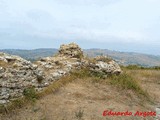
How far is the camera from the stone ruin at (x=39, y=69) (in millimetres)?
14790

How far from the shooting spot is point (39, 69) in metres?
17.4

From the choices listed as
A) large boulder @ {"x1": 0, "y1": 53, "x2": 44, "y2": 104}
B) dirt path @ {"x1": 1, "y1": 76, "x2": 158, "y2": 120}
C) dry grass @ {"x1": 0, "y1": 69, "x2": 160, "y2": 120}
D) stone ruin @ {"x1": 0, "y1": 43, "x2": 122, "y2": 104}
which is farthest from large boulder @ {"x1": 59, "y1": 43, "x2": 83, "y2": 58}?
large boulder @ {"x1": 0, "y1": 53, "x2": 44, "y2": 104}

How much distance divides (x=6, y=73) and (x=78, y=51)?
29.8ft

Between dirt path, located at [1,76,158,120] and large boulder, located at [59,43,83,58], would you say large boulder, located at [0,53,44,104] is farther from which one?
large boulder, located at [59,43,83,58]

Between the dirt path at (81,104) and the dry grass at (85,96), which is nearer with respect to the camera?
the dirt path at (81,104)

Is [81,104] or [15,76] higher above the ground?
[15,76]

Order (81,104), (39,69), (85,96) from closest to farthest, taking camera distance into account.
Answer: (81,104), (85,96), (39,69)

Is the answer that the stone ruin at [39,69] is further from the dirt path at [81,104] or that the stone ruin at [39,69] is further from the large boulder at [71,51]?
the dirt path at [81,104]

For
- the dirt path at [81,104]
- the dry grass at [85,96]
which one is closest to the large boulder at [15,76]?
the dry grass at [85,96]

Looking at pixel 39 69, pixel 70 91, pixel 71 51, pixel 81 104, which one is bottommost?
pixel 81 104

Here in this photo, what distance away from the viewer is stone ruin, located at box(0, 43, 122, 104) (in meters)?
14.8

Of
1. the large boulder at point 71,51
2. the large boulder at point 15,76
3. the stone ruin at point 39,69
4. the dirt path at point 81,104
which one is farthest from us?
the large boulder at point 71,51

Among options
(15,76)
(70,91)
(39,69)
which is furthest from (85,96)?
(15,76)

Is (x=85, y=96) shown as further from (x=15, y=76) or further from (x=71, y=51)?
(x=71, y=51)
